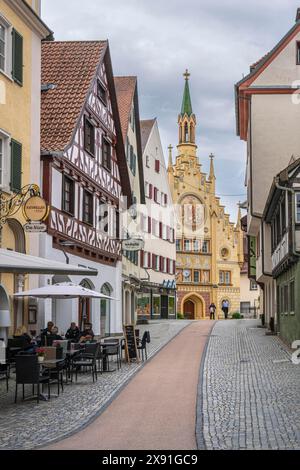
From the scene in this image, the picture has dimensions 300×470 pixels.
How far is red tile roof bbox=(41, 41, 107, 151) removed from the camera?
24.4m

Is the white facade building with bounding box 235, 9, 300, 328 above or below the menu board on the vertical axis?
above

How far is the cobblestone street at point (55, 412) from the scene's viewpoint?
10180mm

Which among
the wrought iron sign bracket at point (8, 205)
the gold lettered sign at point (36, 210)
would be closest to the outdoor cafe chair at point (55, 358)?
the gold lettered sign at point (36, 210)

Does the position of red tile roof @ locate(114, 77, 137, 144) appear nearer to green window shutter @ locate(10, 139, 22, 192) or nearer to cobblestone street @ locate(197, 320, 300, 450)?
cobblestone street @ locate(197, 320, 300, 450)

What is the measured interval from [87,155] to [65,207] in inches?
117

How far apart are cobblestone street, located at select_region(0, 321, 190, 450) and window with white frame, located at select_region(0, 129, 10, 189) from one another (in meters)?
5.41

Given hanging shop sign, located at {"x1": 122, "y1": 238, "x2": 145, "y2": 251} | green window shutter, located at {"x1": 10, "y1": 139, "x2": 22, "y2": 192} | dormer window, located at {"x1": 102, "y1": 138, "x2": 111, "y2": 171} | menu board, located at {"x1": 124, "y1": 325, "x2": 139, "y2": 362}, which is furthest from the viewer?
hanging shop sign, located at {"x1": 122, "y1": 238, "x2": 145, "y2": 251}

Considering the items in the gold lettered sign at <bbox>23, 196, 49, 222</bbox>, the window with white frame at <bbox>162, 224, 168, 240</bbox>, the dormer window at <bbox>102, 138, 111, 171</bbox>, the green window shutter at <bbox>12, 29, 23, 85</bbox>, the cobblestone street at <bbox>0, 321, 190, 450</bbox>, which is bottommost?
the cobblestone street at <bbox>0, 321, 190, 450</bbox>

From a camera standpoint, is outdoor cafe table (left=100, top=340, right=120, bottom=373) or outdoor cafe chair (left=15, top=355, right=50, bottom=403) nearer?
outdoor cafe chair (left=15, top=355, right=50, bottom=403)

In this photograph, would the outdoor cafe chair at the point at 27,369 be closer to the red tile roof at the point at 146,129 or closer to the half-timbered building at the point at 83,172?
the half-timbered building at the point at 83,172

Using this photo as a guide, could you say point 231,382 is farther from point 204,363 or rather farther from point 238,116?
point 238,116

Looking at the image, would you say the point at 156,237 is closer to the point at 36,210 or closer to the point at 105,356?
the point at 105,356

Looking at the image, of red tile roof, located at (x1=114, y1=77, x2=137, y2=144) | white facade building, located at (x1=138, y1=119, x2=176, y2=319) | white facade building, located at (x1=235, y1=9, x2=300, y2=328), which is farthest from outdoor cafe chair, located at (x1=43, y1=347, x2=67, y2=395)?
white facade building, located at (x1=138, y1=119, x2=176, y2=319)

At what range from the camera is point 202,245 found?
69.9m
